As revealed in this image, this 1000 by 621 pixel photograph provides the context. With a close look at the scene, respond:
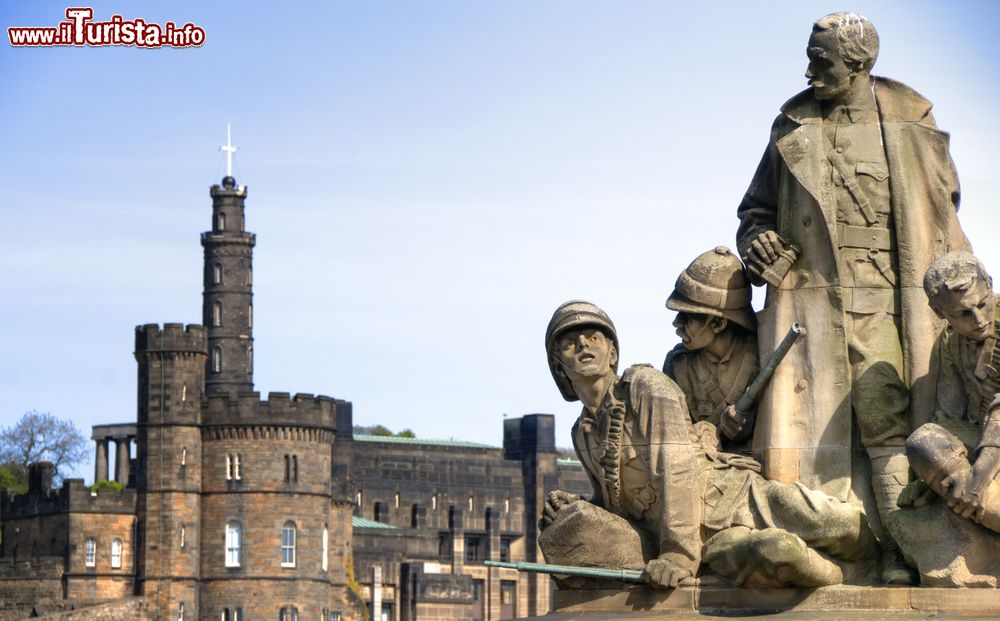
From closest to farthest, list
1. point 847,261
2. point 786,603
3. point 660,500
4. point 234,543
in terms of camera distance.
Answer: point 786,603
point 660,500
point 847,261
point 234,543

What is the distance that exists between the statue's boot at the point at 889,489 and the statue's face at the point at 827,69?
1763 mm

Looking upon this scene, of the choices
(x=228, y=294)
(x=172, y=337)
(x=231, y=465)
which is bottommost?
(x=231, y=465)

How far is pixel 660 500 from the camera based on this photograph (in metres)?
10.9

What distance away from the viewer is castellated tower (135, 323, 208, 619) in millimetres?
93188

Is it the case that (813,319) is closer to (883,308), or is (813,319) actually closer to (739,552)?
(883,308)

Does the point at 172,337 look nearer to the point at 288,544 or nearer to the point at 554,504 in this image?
the point at 288,544

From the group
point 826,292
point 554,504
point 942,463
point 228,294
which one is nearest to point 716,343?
point 826,292

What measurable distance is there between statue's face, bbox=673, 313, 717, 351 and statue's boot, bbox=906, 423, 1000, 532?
154cm

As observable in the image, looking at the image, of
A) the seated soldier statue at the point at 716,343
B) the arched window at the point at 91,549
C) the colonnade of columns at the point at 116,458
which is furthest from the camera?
the colonnade of columns at the point at 116,458

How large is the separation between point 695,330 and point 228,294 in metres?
109

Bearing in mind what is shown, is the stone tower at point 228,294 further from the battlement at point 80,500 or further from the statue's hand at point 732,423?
the statue's hand at point 732,423

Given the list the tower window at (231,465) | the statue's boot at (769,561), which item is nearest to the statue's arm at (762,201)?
the statue's boot at (769,561)

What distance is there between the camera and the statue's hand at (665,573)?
1073 cm

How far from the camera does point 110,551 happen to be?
94.2m
